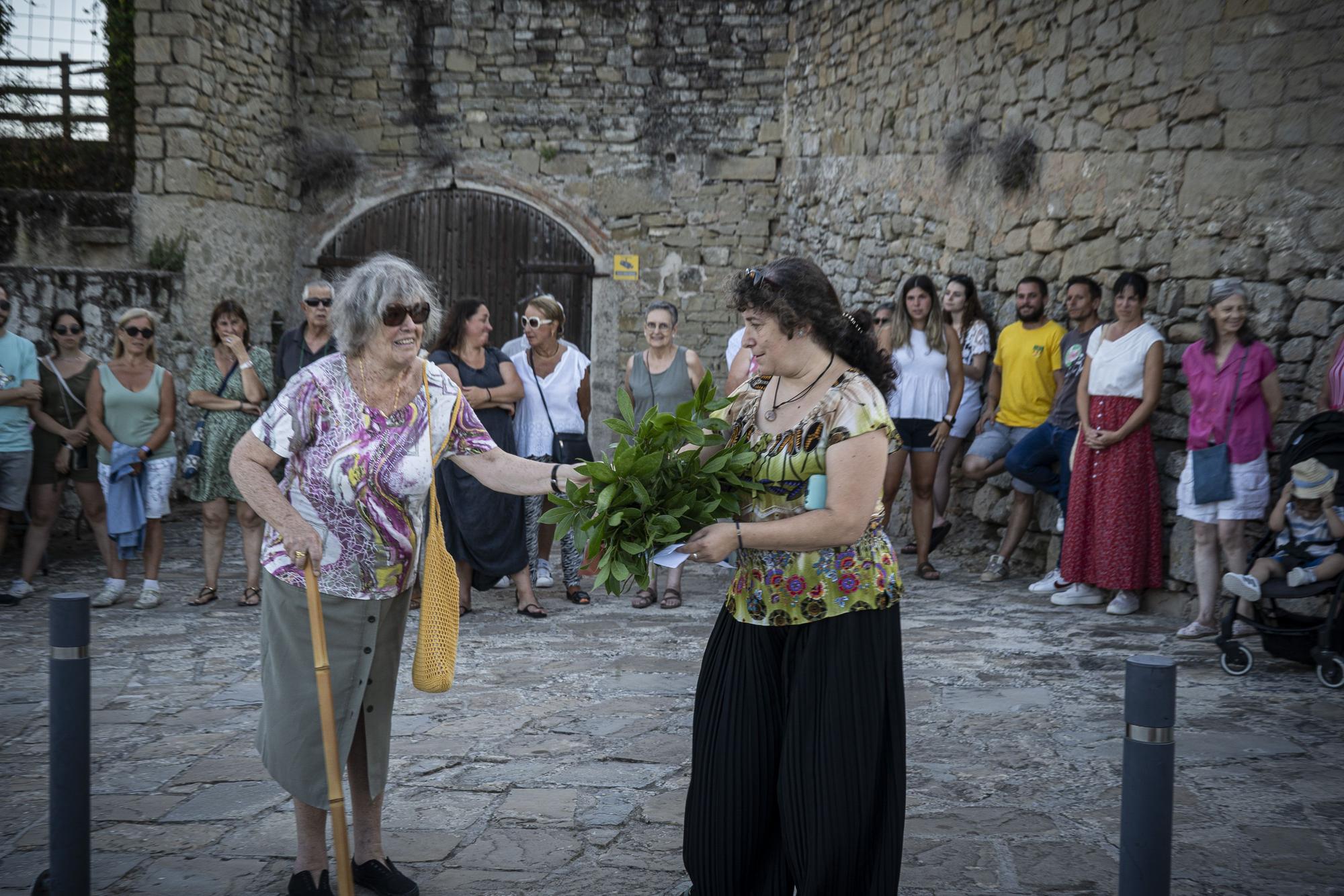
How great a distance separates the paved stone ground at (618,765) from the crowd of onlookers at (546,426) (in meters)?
0.67

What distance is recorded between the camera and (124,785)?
13.7 feet

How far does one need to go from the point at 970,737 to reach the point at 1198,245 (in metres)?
4.09

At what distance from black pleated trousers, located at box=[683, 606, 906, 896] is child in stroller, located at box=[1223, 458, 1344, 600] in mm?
3565

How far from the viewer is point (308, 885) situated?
3219mm

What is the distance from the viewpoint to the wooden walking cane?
2.93 metres

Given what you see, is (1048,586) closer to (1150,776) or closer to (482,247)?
(1150,776)

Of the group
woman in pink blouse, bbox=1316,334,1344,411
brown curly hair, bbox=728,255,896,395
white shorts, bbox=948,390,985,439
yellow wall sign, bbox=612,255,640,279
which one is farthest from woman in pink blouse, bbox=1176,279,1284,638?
yellow wall sign, bbox=612,255,640,279

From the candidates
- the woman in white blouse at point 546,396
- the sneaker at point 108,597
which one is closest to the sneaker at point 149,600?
the sneaker at point 108,597

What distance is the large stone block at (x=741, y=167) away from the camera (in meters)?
13.3

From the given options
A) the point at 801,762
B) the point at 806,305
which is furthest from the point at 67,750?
the point at 806,305

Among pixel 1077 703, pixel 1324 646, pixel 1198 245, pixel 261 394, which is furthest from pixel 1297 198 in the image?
pixel 261 394

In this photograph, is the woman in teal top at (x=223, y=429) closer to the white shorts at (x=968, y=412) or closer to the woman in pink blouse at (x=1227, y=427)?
the white shorts at (x=968, y=412)

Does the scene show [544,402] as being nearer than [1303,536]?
No

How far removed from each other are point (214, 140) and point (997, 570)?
8644 millimetres
